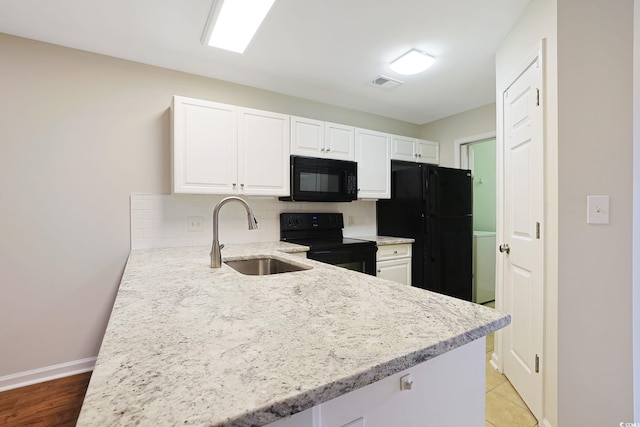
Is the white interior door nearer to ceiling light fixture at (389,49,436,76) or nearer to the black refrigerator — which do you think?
ceiling light fixture at (389,49,436,76)

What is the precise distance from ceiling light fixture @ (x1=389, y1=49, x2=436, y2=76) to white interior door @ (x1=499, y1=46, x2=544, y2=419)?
65cm

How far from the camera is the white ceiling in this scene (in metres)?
1.77

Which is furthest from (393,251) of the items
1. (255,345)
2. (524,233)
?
(255,345)

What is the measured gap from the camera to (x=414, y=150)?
357 centimetres

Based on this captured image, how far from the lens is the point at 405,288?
1.09 meters

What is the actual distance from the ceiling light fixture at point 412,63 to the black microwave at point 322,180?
37.2 inches

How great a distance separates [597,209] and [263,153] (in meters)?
2.19

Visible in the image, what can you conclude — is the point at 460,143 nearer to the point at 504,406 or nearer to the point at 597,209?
the point at 597,209

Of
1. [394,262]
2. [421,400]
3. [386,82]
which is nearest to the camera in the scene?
Answer: [421,400]

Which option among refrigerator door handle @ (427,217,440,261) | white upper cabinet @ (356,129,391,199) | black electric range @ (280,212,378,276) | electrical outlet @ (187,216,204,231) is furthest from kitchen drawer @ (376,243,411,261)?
electrical outlet @ (187,216,204,231)

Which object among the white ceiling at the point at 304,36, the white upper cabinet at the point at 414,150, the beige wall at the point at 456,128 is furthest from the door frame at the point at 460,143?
the white ceiling at the point at 304,36

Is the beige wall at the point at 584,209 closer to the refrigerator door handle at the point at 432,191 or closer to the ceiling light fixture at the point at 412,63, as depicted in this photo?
the ceiling light fixture at the point at 412,63

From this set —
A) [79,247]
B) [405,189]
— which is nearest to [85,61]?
[79,247]

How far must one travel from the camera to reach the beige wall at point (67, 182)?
1992 millimetres
